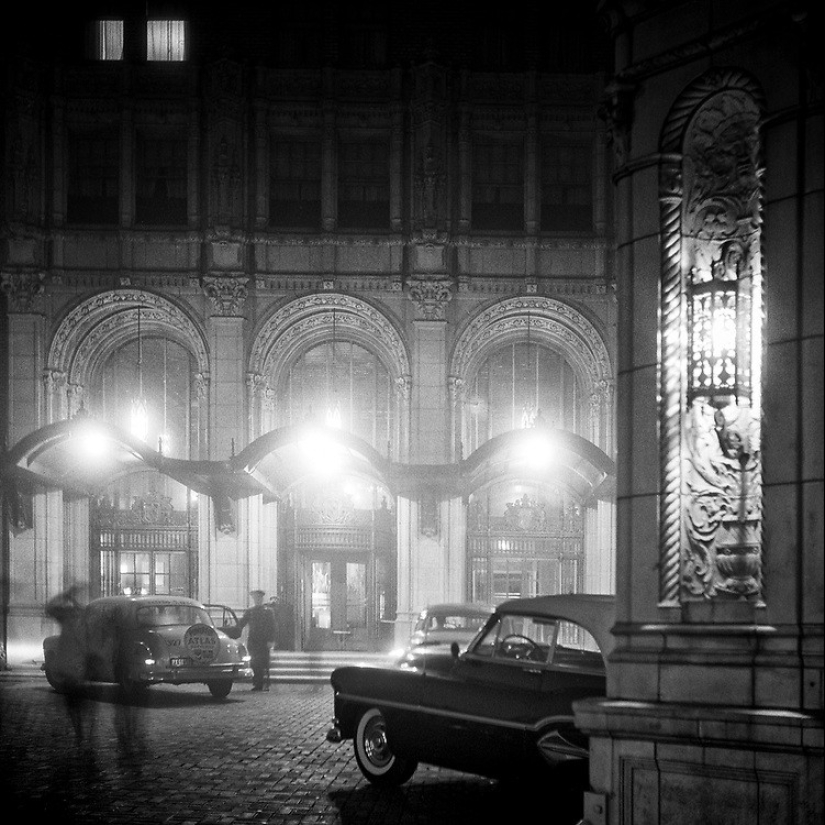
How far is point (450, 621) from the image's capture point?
1942cm

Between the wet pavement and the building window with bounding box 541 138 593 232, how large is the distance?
16.3 metres

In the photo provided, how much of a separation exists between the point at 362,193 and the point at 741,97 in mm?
22317

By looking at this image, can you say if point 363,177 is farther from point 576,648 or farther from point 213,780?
point 576,648

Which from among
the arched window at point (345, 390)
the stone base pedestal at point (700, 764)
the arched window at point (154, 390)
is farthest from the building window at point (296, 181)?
the stone base pedestal at point (700, 764)

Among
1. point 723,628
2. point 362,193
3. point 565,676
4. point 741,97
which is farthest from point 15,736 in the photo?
point 362,193

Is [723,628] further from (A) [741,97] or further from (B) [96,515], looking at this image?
(B) [96,515]

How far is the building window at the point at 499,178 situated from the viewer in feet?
97.0

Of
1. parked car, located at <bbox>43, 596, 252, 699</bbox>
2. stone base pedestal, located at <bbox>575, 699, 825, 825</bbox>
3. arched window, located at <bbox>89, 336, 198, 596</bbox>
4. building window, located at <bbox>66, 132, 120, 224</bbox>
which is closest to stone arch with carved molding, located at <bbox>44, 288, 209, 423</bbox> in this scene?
arched window, located at <bbox>89, 336, 198, 596</bbox>

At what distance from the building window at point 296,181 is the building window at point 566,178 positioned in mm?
5498

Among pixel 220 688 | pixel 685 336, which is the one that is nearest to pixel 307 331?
pixel 220 688

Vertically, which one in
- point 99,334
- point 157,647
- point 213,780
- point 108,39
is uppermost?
point 108,39

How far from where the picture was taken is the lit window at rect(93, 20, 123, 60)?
30031 millimetres

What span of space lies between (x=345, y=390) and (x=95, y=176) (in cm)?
792

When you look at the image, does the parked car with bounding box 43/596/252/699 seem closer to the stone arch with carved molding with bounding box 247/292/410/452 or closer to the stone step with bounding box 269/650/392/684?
the stone step with bounding box 269/650/392/684
